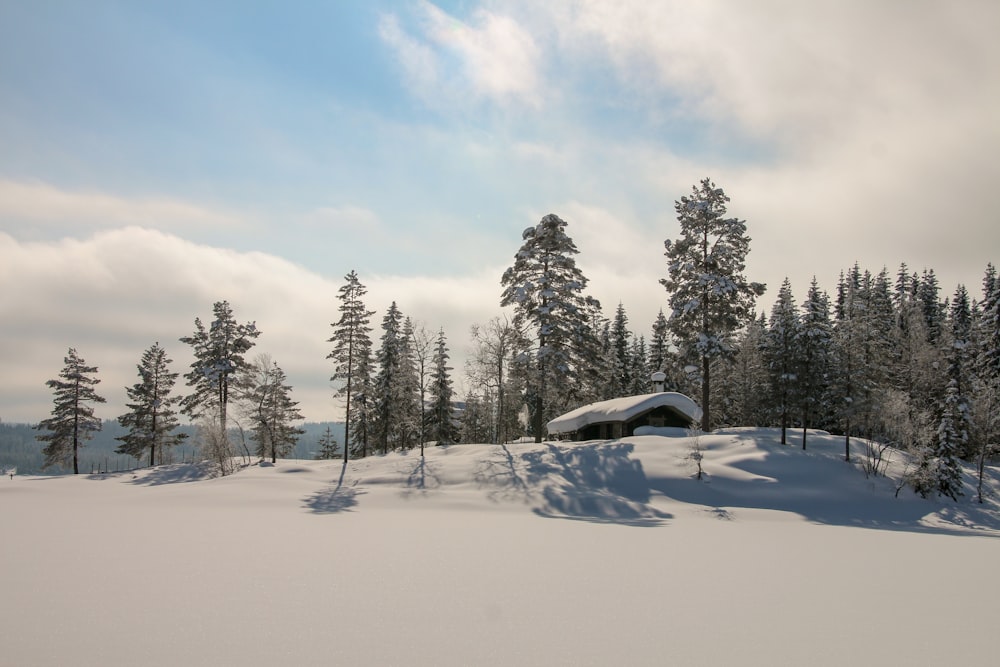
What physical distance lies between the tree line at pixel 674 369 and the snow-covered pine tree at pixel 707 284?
11 centimetres

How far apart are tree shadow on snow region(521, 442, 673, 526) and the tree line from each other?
6004 millimetres

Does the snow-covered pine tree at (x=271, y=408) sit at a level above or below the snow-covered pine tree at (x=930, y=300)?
below

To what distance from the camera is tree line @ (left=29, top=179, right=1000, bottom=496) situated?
3822 centimetres

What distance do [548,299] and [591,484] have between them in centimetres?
1481

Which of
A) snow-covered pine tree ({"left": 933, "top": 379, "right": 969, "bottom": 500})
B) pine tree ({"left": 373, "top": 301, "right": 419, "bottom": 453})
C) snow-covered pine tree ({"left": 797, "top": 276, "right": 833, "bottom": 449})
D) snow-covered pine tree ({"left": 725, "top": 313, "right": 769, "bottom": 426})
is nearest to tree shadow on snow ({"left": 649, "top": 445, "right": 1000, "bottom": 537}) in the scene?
snow-covered pine tree ({"left": 933, "top": 379, "right": 969, "bottom": 500})

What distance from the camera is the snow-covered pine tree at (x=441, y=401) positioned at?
60250 mm

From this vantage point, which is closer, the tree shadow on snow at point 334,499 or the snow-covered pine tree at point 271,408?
the tree shadow on snow at point 334,499

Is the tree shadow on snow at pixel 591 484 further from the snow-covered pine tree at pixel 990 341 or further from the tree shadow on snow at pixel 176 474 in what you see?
the snow-covered pine tree at pixel 990 341

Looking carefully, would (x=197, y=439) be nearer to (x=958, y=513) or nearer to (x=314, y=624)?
(x=314, y=624)

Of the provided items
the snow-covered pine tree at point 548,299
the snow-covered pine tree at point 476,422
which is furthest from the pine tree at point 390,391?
the snow-covered pine tree at point 548,299

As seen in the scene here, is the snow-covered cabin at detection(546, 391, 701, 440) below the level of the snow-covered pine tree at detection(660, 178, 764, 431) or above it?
below

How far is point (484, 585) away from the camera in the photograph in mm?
10344

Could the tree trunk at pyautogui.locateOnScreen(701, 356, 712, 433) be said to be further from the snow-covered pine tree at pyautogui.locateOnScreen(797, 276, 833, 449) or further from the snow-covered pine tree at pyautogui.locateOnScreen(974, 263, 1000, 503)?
the snow-covered pine tree at pyautogui.locateOnScreen(974, 263, 1000, 503)

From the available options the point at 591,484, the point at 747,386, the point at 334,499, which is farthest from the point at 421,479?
the point at 747,386
